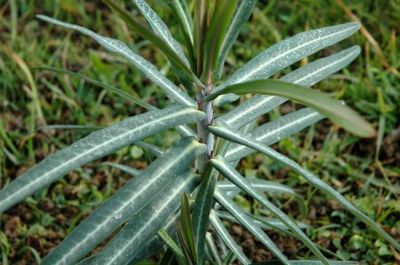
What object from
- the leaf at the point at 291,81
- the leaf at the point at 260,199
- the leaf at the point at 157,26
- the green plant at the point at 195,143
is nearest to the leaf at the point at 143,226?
the green plant at the point at 195,143

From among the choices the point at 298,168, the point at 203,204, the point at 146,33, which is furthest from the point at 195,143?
the point at 146,33

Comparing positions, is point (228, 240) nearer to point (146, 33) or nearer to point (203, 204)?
point (203, 204)

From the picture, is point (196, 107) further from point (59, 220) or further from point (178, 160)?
point (59, 220)

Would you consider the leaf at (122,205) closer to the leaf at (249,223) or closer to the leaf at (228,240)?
the leaf at (249,223)

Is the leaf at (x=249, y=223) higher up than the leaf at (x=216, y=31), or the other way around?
the leaf at (x=216, y=31)

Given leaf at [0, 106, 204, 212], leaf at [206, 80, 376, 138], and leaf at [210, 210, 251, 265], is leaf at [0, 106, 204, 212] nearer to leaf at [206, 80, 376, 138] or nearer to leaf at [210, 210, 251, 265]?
leaf at [206, 80, 376, 138]

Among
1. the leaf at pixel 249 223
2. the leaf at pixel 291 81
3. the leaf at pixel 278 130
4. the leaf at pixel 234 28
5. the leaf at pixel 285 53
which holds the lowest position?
the leaf at pixel 249 223

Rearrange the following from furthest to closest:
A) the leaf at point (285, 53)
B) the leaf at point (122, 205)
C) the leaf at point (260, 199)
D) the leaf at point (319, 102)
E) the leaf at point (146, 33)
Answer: the leaf at point (285, 53) < the leaf at point (260, 199) < the leaf at point (122, 205) < the leaf at point (146, 33) < the leaf at point (319, 102)

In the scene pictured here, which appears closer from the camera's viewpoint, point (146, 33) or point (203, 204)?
point (146, 33)
